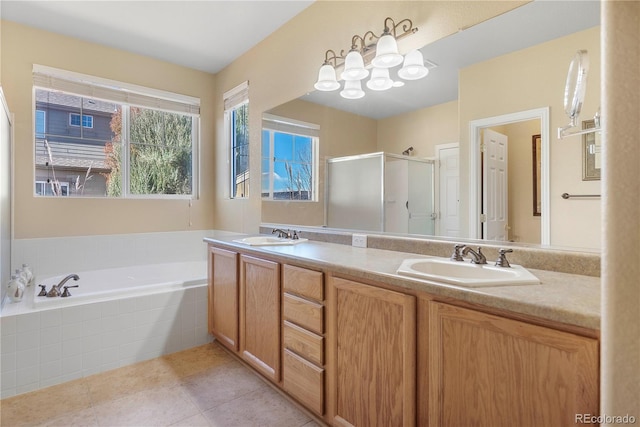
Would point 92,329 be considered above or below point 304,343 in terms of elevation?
below

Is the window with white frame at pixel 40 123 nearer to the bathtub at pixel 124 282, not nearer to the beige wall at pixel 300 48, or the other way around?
the bathtub at pixel 124 282

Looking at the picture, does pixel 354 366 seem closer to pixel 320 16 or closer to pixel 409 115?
pixel 409 115

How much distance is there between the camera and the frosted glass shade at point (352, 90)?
217cm

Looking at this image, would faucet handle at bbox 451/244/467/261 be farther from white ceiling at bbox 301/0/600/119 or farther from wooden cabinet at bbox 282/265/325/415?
white ceiling at bbox 301/0/600/119

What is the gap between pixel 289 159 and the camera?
8.93ft

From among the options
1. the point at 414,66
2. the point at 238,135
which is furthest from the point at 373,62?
the point at 238,135

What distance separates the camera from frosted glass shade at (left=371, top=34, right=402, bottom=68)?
1810mm

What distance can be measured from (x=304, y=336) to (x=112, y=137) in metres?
2.90

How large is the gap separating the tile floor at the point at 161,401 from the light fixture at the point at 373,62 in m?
1.97

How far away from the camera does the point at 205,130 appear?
3.76 metres

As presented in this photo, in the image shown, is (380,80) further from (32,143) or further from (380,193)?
(32,143)

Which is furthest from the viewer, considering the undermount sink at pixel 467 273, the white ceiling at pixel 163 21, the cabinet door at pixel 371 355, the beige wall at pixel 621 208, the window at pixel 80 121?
the window at pixel 80 121

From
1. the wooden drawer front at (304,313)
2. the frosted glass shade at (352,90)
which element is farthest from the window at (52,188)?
the frosted glass shade at (352,90)

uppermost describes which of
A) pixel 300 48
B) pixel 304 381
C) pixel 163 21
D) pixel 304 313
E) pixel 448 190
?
pixel 163 21
